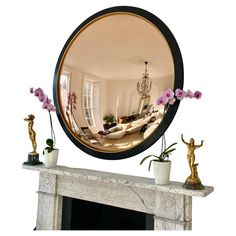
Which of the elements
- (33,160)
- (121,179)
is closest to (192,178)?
(121,179)

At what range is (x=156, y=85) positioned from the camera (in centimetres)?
151

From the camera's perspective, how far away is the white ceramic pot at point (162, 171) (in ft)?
4.41

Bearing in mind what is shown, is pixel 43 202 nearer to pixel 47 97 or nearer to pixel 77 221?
pixel 77 221

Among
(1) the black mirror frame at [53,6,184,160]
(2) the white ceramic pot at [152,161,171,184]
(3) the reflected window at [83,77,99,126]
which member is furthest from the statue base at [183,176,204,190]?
(3) the reflected window at [83,77,99,126]

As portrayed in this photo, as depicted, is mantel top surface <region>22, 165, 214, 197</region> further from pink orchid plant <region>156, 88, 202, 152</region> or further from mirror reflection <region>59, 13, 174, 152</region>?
pink orchid plant <region>156, 88, 202, 152</region>

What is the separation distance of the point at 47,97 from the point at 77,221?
36.6 inches

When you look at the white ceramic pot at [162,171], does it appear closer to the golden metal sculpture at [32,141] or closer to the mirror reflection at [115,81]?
the mirror reflection at [115,81]

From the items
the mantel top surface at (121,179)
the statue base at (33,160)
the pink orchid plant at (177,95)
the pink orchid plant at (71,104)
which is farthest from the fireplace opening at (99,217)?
the pink orchid plant at (177,95)

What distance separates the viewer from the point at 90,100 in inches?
66.7

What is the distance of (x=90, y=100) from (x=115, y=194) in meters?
0.65

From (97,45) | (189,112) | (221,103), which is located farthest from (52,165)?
(221,103)

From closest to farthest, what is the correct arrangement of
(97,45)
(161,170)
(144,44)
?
1. (161,170)
2. (144,44)
3. (97,45)

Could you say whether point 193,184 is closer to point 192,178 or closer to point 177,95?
point 192,178

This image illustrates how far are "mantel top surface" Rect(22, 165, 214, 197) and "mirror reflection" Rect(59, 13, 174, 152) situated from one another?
0.60 ft
